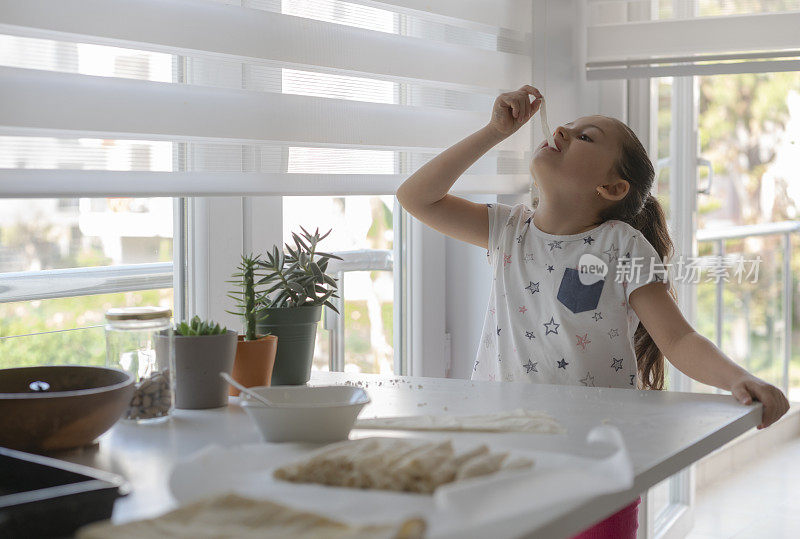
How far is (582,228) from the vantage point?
1748 mm

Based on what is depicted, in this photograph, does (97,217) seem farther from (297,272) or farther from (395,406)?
(395,406)

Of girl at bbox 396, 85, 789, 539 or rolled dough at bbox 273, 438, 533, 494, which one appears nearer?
rolled dough at bbox 273, 438, 533, 494

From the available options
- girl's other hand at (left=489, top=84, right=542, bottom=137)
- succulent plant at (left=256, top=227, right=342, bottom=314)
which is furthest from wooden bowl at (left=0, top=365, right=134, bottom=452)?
girl's other hand at (left=489, top=84, right=542, bottom=137)

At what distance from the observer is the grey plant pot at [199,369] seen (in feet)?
3.96

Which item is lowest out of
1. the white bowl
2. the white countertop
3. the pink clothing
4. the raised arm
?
the pink clothing

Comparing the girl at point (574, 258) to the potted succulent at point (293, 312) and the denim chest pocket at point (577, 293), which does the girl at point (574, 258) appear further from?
the potted succulent at point (293, 312)

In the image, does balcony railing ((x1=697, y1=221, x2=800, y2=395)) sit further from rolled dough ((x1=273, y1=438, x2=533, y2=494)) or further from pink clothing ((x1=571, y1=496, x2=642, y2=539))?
rolled dough ((x1=273, y1=438, x2=533, y2=494))

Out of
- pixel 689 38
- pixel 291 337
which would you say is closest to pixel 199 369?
pixel 291 337

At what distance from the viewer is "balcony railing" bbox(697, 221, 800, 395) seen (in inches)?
148

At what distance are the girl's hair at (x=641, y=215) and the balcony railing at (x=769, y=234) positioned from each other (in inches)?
74.5

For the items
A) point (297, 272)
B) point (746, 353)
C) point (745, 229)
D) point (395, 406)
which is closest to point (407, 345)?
point (297, 272)

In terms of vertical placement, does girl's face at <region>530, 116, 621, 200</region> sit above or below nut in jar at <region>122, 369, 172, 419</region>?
above

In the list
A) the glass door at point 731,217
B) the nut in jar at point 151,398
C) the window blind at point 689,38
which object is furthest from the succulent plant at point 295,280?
the glass door at point 731,217

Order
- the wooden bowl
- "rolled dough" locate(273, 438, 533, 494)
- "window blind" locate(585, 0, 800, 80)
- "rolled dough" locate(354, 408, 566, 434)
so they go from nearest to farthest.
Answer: "rolled dough" locate(273, 438, 533, 494)
the wooden bowl
"rolled dough" locate(354, 408, 566, 434)
"window blind" locate(585, 0, 800, 80)
